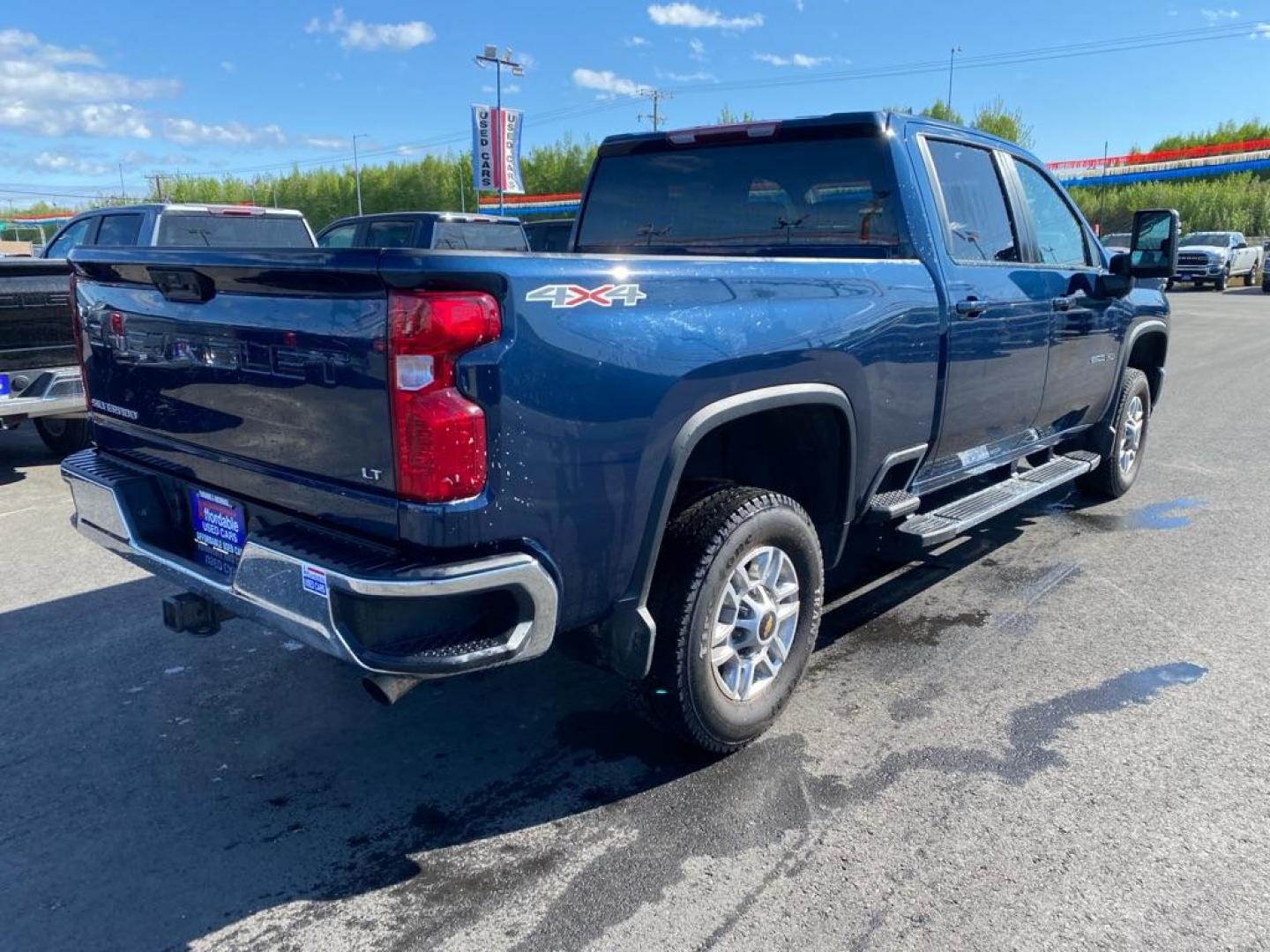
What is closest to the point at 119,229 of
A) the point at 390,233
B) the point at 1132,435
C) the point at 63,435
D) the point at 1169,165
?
the point at 63,435

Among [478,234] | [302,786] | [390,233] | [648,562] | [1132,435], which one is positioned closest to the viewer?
[648,562]

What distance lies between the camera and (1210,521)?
5.96 meters

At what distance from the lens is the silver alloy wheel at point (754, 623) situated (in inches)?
126

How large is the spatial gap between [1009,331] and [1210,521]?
258 cm

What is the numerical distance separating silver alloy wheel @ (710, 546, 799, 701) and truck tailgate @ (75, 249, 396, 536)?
1238mm

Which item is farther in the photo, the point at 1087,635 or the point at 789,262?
the point at 1087,635

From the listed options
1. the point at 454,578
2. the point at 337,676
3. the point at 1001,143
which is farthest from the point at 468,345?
the point at 1001,143

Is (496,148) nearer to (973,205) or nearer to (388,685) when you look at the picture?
(973,205)

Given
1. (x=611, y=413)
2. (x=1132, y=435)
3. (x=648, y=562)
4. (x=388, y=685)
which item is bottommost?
(x=1132, y=435)

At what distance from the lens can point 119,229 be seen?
9562 mm

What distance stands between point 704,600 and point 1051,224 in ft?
11.1

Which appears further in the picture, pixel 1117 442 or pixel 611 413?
pixel 1117 442

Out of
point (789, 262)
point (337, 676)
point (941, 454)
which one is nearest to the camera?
point (789, 262)

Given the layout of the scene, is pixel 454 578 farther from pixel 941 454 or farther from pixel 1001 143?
pixel 1001 143
